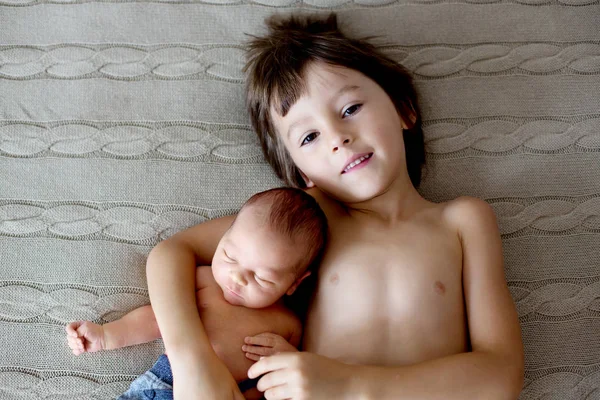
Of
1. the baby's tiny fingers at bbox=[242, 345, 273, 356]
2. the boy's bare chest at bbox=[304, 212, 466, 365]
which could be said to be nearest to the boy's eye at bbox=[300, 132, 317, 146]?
the boy's bare chest at bbox=[304, 212, 466, 365]

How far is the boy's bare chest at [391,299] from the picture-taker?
1227mm

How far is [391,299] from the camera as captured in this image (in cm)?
126

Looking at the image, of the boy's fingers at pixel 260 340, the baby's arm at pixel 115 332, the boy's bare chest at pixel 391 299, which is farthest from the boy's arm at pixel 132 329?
the boy's bare chest at pixel 391 299

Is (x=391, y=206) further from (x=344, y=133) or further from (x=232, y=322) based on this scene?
(x=232, y=322)

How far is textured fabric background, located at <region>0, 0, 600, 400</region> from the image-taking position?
1.33 meters

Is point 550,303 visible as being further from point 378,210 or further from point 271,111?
point 271,111

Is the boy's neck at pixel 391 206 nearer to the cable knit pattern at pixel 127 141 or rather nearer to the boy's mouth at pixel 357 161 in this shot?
the boy's mouth at pixel 357 161

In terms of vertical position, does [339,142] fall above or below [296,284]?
above

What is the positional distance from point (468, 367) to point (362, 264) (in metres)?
0.30

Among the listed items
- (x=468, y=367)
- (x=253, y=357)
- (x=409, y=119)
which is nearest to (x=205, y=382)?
(x=253, y=357)

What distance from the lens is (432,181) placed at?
1494 mm

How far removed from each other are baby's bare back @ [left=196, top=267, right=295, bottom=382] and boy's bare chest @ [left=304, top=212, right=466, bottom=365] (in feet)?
0.26

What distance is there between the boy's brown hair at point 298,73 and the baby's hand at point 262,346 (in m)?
0.40

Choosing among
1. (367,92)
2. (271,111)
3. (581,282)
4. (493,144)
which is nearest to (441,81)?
(493,144)
